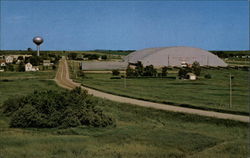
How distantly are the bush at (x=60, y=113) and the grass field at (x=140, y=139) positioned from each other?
949mm

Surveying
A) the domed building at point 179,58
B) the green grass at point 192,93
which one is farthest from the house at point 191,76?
the domed building at point 179,58

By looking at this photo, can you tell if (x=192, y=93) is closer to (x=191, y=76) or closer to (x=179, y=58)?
(x=191, y=76)

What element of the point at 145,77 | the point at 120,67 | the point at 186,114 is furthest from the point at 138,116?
the point at 120,67

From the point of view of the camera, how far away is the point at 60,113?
2600 centimetres

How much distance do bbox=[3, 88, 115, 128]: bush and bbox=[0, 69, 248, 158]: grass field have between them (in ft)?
3.11

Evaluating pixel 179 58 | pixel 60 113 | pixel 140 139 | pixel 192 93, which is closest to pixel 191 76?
pixel 192 93

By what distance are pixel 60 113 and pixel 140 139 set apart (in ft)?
27.4

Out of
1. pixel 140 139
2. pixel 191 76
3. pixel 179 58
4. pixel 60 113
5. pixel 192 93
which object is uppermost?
pixel 179 58

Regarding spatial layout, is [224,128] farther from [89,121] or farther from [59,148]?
[59,148]

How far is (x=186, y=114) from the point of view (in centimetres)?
2659

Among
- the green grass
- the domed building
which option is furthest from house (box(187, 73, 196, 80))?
the domed building

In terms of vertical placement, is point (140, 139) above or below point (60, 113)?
below

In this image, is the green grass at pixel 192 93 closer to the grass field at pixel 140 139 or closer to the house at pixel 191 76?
the grass field at pixel 140 139

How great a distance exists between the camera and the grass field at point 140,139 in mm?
16406
